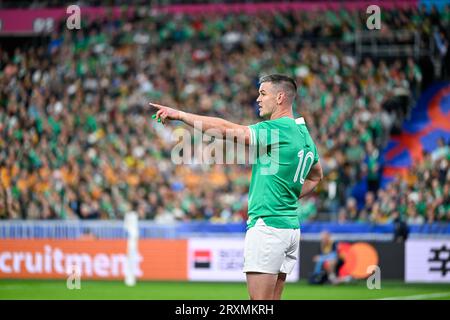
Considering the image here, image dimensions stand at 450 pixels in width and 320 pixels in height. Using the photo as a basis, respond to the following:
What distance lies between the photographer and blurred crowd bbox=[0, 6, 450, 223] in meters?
23.9

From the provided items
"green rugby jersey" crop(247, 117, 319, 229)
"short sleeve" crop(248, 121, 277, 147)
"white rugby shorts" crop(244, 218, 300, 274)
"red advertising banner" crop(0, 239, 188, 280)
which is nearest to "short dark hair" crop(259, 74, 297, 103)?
→ "green rugby jersey" crop(247, 117, 319, 229)

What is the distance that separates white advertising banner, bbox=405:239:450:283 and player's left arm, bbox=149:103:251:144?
1406 centimetres

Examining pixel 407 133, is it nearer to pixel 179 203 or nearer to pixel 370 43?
pixel 370 43

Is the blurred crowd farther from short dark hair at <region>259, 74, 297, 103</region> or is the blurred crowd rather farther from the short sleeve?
the short sleeve

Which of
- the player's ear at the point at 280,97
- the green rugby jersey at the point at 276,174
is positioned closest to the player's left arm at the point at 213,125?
the green rugby jersey at the point at 276,174

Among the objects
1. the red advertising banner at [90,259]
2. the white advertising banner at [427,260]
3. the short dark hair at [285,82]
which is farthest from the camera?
the red advertising banner at [90,259]

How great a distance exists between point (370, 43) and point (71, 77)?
32.4 feet

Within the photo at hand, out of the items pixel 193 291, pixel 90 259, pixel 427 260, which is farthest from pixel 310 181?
pixel 90 259

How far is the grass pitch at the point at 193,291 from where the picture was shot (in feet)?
53.6

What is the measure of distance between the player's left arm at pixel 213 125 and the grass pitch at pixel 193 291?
8766mm

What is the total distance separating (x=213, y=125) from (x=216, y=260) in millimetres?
14769

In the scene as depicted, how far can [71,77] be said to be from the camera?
29859 mm

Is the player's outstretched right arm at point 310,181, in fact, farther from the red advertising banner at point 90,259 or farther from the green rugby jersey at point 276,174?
the red advertising banner at point 90,259

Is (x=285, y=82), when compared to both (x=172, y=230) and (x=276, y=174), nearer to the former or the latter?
(x=276, y=174)
